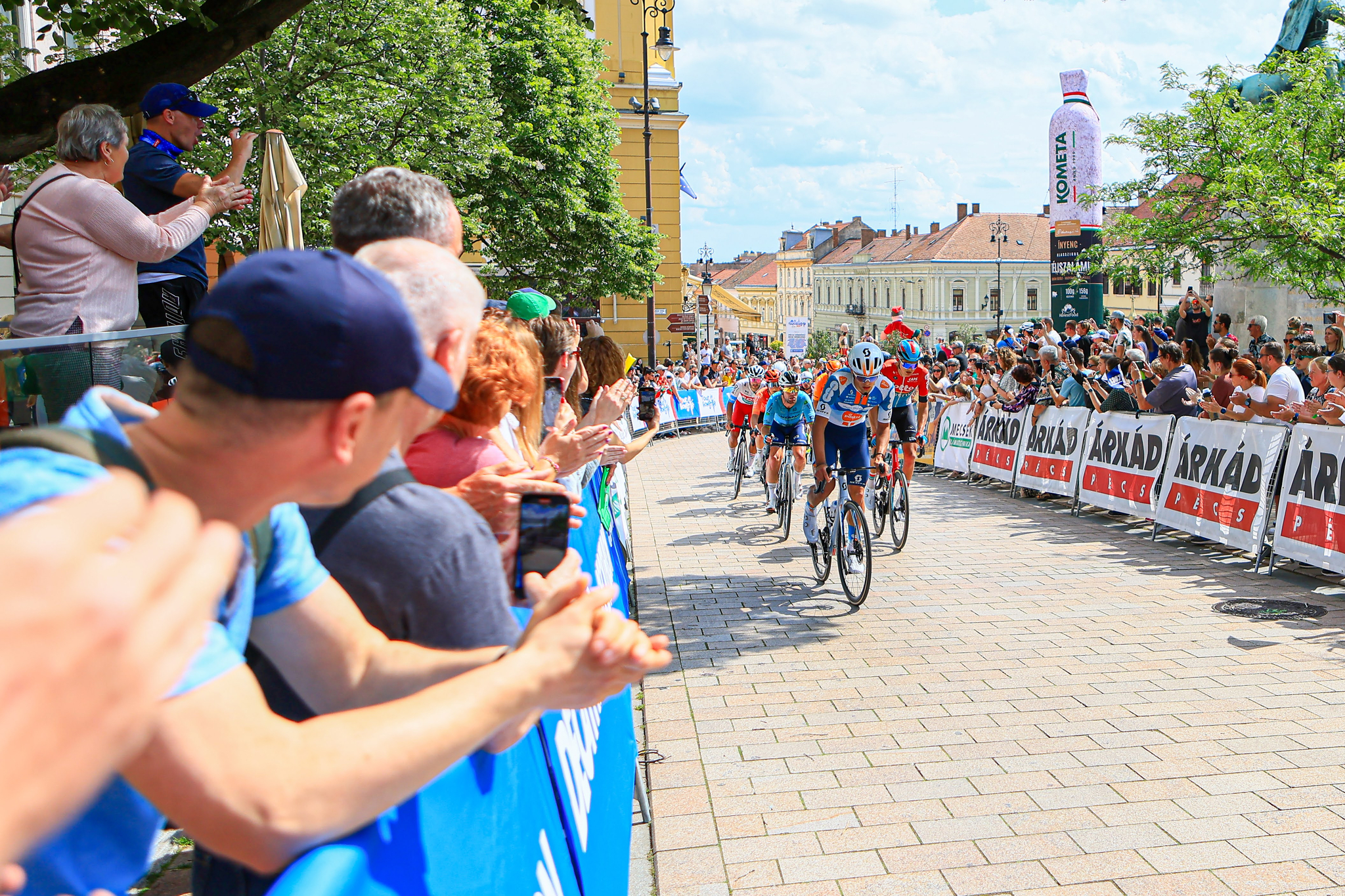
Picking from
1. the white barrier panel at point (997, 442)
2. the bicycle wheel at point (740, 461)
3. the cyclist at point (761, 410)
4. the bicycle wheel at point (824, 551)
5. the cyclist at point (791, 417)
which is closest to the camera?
the bicycle wheel at point (824, 551)

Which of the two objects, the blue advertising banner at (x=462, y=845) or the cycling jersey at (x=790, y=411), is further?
the cycling jersey at (x=790, y=411)

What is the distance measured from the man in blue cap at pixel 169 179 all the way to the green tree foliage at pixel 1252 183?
15.8 metres

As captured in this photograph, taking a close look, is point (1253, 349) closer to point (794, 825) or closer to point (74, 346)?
point (794, 825)

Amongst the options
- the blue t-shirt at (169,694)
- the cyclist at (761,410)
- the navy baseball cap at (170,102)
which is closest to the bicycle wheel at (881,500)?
the cyclist at (761,410)

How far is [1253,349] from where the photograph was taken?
573 inches

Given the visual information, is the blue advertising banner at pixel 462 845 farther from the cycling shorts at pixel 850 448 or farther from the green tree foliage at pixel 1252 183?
the green tree foliage at pixel 1252 183

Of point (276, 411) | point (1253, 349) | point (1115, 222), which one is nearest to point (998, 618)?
point (276, 411)

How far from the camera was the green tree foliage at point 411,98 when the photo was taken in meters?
12.4

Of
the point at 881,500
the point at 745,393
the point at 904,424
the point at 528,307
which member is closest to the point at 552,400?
the point at 528,307

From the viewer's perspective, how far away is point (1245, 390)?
1055cm

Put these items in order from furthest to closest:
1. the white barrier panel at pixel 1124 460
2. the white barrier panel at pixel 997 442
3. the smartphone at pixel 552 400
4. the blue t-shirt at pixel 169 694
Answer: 1. the white barrier panel at pixel 997 442
2. the white barrier panel at pixel 1124 460
3. the smartphone at pixel 552 400
4. the blue t-shirt at pixel 169 694

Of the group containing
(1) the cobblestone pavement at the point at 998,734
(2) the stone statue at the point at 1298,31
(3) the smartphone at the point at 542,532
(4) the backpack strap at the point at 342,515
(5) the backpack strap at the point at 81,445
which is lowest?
(1) the cobblestone pavement at the point at 998,734

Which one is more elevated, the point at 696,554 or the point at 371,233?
the point at 371,233

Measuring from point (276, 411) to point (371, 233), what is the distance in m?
1.73
